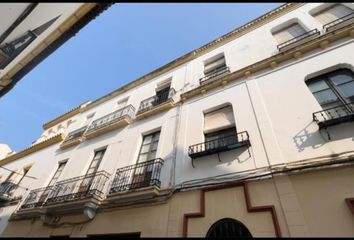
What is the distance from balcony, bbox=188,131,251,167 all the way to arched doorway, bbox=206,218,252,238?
74.1 inches

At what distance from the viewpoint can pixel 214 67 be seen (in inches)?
400

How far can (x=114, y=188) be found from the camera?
716 centimetres

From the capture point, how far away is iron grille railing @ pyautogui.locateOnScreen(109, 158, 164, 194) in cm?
687

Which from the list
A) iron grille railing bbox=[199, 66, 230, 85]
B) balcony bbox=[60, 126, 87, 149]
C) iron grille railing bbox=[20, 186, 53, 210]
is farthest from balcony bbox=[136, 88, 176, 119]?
iron grille railing bbox=[20, 186, 53, 210]

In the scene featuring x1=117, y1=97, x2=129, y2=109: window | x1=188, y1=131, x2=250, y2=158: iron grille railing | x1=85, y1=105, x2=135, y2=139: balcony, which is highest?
x1=117, y1=97, x2=129, y2=109: window

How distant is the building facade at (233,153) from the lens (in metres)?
4.56

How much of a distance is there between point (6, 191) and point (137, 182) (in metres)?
9.69

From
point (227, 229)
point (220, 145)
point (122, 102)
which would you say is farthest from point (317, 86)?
point (122, 102)

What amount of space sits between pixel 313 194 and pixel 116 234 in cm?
541

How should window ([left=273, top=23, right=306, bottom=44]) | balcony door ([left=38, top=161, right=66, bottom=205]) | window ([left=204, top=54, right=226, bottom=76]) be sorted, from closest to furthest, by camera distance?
1. window ([left=273, top=23, right=306, bottom=44])
2. balcony door ([left=38, top=161, right=66, bottom=205])
3. window ([left=204, top=54, right=226, bottom=76])

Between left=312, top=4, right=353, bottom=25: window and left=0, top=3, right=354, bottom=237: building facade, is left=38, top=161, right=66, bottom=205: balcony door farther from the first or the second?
left=312, top=4, right=353, bottom=25: window

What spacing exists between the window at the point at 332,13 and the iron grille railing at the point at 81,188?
10.4 metres

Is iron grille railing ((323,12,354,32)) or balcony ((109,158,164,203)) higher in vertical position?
iron grille railing ((323,12,354,32))

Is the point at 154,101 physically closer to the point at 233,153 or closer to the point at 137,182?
the point at 137,182
